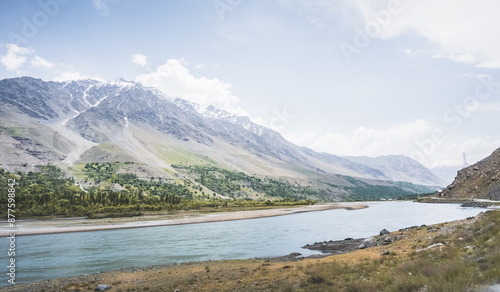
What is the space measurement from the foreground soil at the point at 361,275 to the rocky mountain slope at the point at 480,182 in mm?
121345

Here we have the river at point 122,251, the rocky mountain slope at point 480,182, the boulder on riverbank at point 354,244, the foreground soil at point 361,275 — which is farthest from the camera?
the rocky mountain slope at point 480,182

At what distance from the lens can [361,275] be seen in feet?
61.4

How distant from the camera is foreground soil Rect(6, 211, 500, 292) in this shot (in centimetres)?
1118

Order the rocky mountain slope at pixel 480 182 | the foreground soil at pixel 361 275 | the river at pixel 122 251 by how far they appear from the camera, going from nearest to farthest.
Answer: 1. the foreground soil at pixel 361 275
2. the river at pixel 122 251
3. the rocky mountain slope at pixel 480 182

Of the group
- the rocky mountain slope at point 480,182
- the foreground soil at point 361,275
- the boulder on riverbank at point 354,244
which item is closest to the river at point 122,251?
the boulder on riverbank at point 354,244

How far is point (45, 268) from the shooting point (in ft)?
121

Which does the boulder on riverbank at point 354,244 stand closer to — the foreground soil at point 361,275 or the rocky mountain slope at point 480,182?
the foreground soil at point 361,275

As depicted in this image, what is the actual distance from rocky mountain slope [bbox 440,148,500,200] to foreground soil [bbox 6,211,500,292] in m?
121

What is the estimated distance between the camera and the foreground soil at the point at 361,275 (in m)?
11.2

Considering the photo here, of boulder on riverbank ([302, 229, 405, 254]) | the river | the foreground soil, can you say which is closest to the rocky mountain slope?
boulder on riverbank ([302, 229, 405, 254])

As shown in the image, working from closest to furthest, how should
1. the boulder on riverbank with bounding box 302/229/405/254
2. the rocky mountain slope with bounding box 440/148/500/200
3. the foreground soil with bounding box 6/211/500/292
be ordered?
the foreground soil with bounding box 6/211/500/292 < the boulder on riverbank with bounding box 302/229/405/254 < the rocky mountain slope with bounding box 440/148/500/200

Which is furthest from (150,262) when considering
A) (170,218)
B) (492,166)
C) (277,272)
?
(492,166)

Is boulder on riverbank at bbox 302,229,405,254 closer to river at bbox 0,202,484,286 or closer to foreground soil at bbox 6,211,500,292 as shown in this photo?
river at bbox 0,202,484,286

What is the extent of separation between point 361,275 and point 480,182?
151081 millimetres
